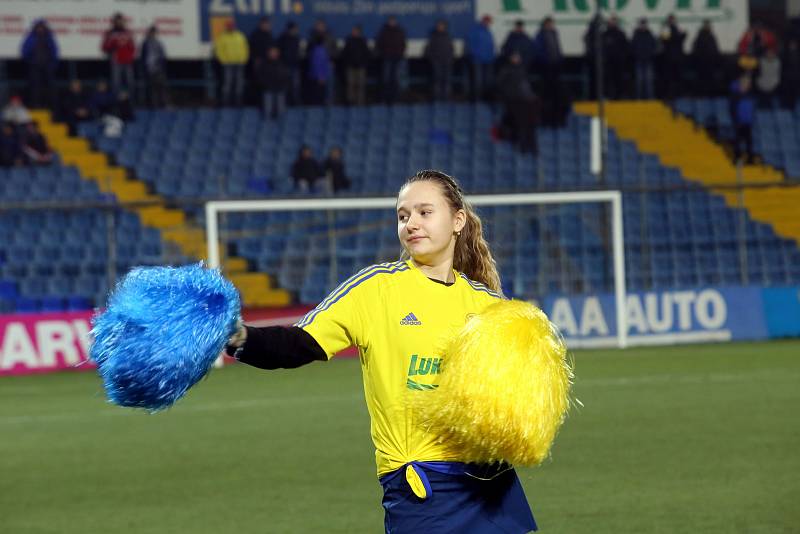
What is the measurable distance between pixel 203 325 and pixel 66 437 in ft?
26.8

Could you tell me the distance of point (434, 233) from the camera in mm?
4141

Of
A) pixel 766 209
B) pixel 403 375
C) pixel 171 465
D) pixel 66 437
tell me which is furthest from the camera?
pixel 766 209

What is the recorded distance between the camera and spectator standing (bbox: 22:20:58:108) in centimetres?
2392

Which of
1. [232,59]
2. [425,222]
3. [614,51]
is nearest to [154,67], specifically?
[232,59]

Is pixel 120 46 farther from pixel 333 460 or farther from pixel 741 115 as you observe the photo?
pixel 333 460

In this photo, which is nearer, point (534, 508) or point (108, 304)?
point (108, 304)

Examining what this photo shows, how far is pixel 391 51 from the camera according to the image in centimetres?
2586

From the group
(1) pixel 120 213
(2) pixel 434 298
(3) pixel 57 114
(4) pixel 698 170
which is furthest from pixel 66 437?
(4) pixel 698 170

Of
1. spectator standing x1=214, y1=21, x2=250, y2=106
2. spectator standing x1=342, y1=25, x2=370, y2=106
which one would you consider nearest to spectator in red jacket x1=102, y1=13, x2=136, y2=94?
spectator standing x1=214, y1=21, x2=250, y2=106

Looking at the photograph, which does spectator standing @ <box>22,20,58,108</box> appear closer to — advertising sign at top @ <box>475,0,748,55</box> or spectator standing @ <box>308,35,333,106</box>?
spectator standing @ <box>308,35,333,106</box>

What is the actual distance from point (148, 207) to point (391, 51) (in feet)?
20.8

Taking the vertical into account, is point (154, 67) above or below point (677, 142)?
above

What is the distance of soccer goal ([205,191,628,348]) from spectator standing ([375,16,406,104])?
547 cm

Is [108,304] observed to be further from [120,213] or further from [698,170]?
[698,170]
